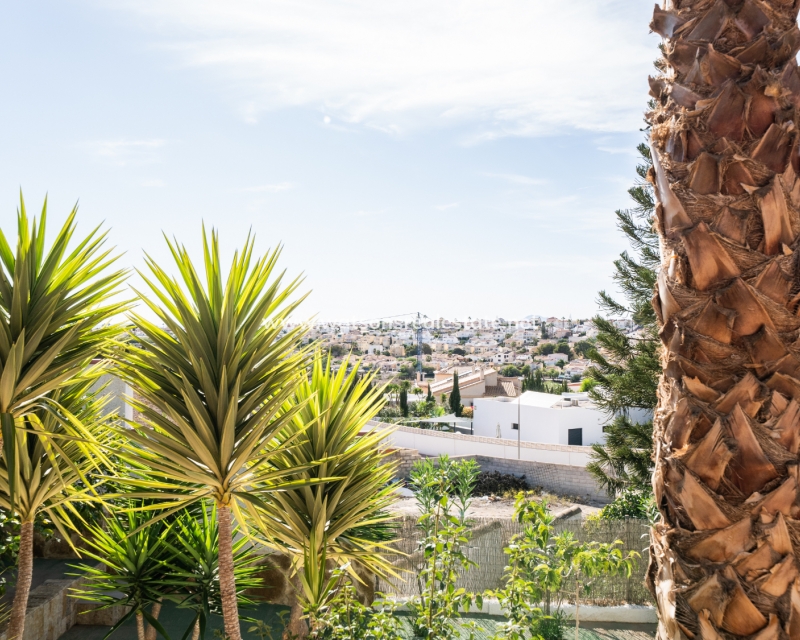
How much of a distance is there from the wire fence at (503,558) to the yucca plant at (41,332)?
3.56 metres

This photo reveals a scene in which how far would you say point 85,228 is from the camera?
2543mm

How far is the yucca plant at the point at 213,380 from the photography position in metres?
2.11

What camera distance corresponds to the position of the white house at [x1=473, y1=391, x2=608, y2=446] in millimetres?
22594

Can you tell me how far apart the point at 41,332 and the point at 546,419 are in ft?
73.1

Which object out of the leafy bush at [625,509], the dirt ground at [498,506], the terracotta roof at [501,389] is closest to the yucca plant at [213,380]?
the leafy bush at [625,509]

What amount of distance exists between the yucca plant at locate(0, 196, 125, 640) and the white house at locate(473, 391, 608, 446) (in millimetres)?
19859

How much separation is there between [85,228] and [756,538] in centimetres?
264

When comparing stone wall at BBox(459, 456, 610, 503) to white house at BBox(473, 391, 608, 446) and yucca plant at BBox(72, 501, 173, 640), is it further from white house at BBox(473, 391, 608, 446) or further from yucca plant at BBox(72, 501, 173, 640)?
yucca plant at BBox(72, 501, 173, 640)

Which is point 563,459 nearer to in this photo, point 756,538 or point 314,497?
point 314,497

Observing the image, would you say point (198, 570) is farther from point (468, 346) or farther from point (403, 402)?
point (468, 346)

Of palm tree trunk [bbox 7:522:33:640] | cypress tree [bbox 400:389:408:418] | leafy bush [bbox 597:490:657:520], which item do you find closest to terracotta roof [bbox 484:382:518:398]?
cypress tree [bbox 400:389:408:418]

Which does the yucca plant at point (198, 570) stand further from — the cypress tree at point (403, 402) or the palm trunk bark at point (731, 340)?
the cypress tree at point (403, 402)

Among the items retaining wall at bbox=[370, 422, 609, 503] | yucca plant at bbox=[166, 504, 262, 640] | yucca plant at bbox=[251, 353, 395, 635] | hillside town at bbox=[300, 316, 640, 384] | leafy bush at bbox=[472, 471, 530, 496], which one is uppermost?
hillside town at bbox=[300, 316, 640, 384]

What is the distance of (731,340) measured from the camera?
99cm
